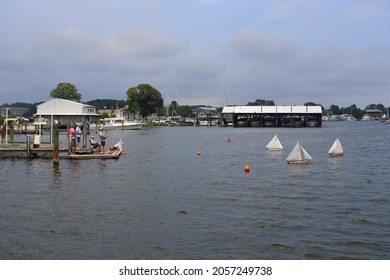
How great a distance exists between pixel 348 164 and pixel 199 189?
17.1m

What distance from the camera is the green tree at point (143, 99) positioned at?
18288cm

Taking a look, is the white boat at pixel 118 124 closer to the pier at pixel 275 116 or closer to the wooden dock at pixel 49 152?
the pier at pixel 275 116

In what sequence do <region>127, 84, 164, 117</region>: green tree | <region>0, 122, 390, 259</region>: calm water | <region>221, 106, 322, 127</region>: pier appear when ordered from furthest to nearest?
<region>127, 84, 164, 117</region>: green tree < <region>221, 106, 322, 127</region>: pier < <region>0, 122, 390, 259</region>: calm water

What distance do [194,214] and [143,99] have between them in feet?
547

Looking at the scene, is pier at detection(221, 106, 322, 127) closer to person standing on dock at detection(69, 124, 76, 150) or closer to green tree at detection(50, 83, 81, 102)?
green tree at detection(50, 83, 81, 102)

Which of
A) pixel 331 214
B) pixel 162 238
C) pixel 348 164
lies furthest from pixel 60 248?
pixel 348 164

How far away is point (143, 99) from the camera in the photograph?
183 metres

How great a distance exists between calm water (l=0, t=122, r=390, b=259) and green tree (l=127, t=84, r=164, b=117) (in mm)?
151118

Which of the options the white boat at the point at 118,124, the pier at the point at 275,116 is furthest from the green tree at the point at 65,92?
the pier at the point at 275,116

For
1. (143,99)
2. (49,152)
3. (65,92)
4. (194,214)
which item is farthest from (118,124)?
(194,214)

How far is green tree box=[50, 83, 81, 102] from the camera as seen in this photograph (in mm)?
168000

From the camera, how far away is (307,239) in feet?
48.4

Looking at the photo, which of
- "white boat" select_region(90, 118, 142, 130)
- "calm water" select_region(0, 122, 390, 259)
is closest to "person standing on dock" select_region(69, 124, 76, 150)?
"calm water" select_region(0, 122, 390, 259)

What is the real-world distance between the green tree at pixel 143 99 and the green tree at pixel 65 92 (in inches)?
842
